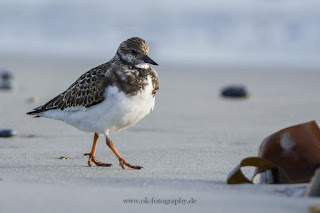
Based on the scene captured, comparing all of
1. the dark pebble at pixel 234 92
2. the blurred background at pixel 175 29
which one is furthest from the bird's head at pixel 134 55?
the blurred background at pixel 175 29

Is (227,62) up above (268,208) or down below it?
above

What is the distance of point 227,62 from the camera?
13438mm

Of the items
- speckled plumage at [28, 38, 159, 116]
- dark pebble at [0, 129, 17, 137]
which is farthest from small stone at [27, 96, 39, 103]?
speckled plumage at [28, 38, 159, 116]

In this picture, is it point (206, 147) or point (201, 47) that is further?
point (201, 47)

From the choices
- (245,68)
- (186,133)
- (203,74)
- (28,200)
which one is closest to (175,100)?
(186,133)

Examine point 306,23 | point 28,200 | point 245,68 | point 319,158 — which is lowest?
point 28,200

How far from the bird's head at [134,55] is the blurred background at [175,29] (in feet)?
29.2

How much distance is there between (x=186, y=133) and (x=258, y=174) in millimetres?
2511

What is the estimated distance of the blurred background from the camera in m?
14.6

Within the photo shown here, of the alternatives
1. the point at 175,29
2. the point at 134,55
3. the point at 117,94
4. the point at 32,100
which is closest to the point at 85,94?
the point at 117,94

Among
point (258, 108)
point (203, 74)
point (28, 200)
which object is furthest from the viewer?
point (203, 74)

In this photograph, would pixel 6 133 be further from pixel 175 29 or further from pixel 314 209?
pixel 175 29

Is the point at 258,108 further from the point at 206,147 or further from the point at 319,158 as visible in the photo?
the point at 319,158

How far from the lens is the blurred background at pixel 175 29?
1462 cm
